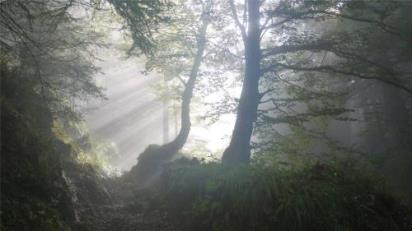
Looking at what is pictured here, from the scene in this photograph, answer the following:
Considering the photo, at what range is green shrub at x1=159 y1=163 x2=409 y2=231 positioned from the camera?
7840 millimetres

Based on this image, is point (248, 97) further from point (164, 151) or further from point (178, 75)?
point (164, 151)

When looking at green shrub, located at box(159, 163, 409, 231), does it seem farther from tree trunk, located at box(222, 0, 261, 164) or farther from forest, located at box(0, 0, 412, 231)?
tree trunk, located at box(222, 0, 261, 164)

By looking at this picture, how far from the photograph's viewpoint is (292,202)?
792 cm

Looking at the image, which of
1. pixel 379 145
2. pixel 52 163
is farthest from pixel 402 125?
pixel 52 163

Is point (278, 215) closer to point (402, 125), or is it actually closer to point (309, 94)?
point (309, 94)

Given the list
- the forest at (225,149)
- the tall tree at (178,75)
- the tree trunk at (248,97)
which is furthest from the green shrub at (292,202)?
the tall tree at (178,75)

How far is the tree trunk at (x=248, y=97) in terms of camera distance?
476 inches

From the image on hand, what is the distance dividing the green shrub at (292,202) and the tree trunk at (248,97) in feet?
8.03

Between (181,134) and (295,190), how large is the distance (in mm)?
12528

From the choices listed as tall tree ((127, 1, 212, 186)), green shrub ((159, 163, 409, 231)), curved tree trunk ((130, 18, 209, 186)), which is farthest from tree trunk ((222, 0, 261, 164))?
curved tree trunk ((130, 18, 209, 186))

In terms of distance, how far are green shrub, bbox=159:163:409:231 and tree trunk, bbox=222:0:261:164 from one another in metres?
2.45

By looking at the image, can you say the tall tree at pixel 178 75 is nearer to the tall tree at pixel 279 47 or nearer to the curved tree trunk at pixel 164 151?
the curved tree trunk at pixel 164 151

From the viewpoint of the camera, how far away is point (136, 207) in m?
12.0

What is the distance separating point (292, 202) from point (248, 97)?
16.2 feet
